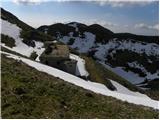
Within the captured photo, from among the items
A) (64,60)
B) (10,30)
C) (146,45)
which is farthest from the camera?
(146,45)

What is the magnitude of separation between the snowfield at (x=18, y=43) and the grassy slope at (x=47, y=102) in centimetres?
4551

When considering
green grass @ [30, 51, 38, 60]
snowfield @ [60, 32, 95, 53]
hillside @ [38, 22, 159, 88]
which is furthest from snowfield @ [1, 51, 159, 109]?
snowfield @ [60, 32, 95, 53]

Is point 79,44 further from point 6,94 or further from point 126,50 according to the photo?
point 6,94

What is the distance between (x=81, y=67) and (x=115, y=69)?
74.3 meters

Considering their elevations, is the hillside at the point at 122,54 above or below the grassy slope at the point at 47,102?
below

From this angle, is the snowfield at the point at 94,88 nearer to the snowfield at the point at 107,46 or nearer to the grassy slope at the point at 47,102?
the grassy slope at the point at 47,102

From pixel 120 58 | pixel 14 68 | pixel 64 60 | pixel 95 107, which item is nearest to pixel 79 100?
pixel 95 107

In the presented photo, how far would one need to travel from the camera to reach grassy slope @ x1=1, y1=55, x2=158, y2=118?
76.9ft

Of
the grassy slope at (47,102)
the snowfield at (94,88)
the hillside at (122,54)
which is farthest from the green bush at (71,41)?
the grassy slope at (47,102)

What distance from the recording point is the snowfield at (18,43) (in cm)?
7694

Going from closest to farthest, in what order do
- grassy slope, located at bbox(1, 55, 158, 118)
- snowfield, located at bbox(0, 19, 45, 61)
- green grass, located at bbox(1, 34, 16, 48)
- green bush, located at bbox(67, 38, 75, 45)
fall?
grassy slope, located at bbox(1, 55, 158, 118)
green grass, located at bbox(1, 34, 16, 48)
snowfield, located at bbox(0, 19, 45, 61)
green bush, located at bbox(67, 38, 75, 45)

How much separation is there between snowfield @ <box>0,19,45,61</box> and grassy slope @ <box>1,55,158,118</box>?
45509mm

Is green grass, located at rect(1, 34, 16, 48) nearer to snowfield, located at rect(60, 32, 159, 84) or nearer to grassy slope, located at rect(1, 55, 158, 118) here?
grassy slope, located at rect(1, 55, 158, 118)

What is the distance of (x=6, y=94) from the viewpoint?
25.5m
